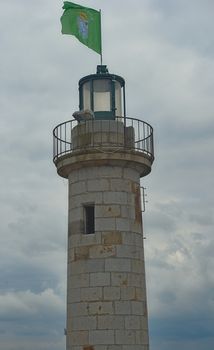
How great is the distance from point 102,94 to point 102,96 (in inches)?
2.8

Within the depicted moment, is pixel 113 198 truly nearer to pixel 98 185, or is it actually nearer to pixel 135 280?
pixel 98 185

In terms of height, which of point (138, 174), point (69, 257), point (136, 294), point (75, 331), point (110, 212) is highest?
point (138, 174)

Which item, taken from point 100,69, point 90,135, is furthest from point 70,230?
point 100,69

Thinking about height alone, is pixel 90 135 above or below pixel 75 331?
above

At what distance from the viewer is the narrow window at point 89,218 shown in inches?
687

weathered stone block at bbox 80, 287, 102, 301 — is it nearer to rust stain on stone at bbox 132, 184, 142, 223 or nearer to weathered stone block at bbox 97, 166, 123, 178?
rust stain on stone at bbox 132, 184, 142, 223

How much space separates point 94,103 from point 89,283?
19.3 ft

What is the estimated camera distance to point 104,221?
1712 centimetres

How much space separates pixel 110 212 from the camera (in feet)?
56.5

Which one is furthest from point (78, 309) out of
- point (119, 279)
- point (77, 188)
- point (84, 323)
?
point (77, 188)

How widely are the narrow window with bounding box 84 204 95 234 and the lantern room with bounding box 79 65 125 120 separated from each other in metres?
3.00

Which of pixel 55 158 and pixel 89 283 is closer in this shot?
pixel 89 283

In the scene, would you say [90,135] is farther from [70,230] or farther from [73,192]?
[70,230]

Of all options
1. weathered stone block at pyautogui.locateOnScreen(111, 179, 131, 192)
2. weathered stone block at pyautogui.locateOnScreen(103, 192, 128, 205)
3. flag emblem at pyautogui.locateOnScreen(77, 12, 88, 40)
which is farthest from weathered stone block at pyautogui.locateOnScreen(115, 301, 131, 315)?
flag emblem at pyautogui.locateOnScreen(77, 12, 88, 40)
